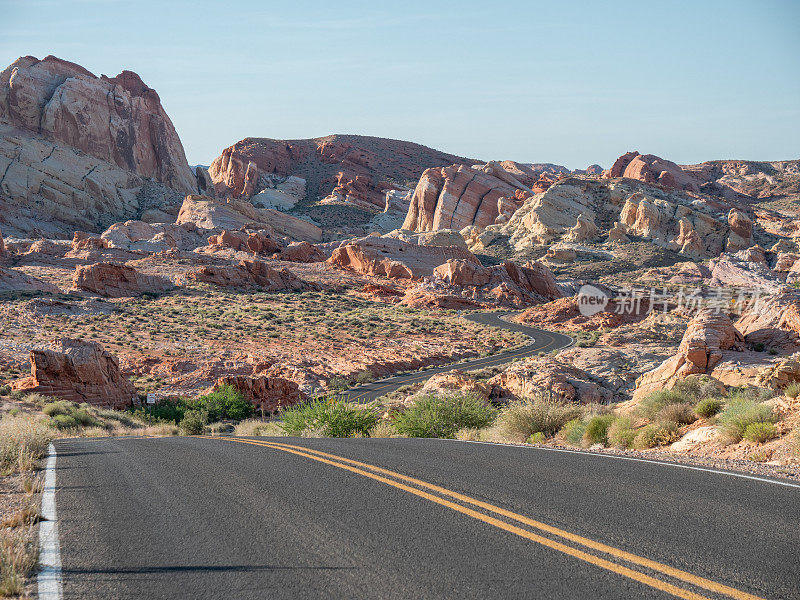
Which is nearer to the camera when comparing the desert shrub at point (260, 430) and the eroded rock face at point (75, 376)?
the desert shrub at point (260, 430)

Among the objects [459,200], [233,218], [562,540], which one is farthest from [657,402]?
[459,200]

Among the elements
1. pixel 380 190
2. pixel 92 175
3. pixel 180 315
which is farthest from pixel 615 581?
pixel 380 190

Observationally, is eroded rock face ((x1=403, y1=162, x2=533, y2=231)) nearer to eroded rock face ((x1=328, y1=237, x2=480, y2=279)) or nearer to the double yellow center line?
eroded rock face ((x1=328, y1=237, x2=480, y2=279))

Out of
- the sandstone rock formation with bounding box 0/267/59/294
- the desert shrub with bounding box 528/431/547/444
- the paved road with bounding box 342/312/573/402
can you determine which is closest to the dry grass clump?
the desert shrub with bounding box 528/431/547/444

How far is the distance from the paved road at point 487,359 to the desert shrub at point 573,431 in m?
17.3

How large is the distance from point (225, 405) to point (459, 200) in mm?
89510

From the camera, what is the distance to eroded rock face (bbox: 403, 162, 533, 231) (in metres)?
109

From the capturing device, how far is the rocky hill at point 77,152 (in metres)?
91.2

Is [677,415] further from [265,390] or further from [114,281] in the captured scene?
[114,281]

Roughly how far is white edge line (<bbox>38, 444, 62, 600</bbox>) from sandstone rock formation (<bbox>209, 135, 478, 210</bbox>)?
134 metres

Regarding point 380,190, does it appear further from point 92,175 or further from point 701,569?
point 701,569

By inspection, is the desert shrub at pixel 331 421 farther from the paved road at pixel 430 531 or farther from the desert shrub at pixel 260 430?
the paved road at pixel 430 531

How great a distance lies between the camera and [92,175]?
99312 mm

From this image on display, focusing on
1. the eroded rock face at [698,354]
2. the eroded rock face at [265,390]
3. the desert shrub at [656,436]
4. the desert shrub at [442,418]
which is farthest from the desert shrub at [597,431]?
the eroded rock face at [265,390]
